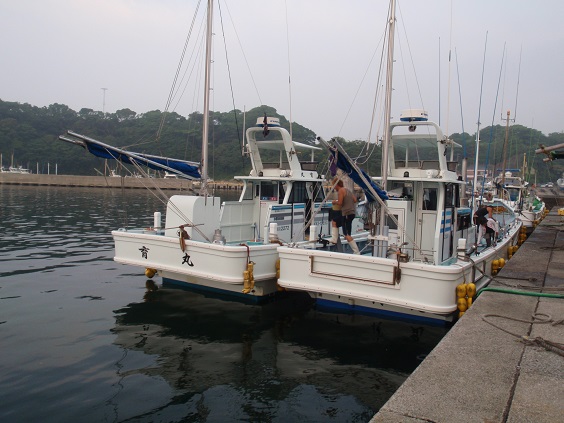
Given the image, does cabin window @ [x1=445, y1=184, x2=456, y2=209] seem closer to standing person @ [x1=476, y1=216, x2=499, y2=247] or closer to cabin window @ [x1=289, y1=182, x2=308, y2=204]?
standing person @ [x1=476, y1=216, x2=499, y2=247]

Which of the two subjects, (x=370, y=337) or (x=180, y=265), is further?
(x=180, y=265)

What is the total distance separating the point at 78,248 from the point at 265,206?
8.30 metres

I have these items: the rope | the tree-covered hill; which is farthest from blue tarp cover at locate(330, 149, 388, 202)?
the tree-covered hill

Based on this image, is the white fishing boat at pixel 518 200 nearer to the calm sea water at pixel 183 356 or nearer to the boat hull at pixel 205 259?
the boat hull at pixel 205 259

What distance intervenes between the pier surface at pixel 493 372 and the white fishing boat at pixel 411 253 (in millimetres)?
843

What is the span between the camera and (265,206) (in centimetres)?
1310

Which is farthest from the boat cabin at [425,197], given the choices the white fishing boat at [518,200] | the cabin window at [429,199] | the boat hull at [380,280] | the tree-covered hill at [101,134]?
the tree-covered hill at [101,134]

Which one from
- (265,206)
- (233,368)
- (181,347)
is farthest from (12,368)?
(265,206)

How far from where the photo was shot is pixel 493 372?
16.2ft

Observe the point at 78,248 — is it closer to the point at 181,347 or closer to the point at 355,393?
the point at 181,347

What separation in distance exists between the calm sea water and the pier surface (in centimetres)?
144

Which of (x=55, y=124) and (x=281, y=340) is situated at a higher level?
(x=55, y=124)

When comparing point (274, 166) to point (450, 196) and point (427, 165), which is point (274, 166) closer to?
point (427, 165)

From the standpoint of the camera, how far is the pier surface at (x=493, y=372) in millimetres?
4102
